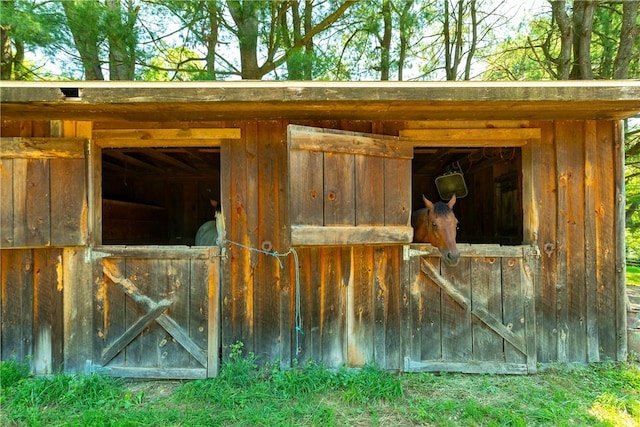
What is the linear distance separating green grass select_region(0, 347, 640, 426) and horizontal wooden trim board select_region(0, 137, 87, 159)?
189cm

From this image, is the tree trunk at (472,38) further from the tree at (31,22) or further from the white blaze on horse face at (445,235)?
the tree at (31,22)

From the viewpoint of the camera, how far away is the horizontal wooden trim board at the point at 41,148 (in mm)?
2824

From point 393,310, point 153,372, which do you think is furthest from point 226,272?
point 393,310

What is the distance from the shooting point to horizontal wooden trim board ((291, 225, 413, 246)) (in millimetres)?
2594

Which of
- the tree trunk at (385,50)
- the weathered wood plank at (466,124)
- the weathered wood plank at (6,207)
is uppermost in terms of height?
the tree trunk at (385,50)

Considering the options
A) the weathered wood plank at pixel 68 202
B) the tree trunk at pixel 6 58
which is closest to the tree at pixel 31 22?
the tree trunk at pixel 6 58

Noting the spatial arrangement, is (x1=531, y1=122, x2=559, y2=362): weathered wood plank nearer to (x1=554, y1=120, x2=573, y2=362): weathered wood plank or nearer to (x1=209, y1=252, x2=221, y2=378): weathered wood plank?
(x1=554, y1=120, x2=573, y2=362): weathered wood plank

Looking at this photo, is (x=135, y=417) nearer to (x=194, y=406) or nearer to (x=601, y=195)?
(x=194, y=406)

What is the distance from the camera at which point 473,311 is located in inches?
126

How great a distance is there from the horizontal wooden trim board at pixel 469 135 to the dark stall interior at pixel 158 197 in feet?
10.3

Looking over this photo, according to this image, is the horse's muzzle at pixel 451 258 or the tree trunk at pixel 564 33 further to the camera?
the tree trunk at pixel 564 33

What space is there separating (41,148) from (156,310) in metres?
1.72

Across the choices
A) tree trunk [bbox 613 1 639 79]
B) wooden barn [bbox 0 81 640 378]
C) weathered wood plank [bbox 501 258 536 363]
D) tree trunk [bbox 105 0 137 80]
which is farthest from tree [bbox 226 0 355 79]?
tree trunk [bbox 613 1 639 79]

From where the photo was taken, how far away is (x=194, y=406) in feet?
8.95
